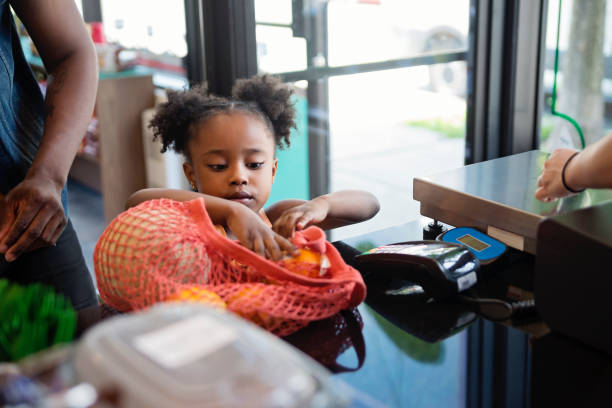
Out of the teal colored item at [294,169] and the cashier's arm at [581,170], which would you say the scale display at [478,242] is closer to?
the cashier's arm at [581,170]

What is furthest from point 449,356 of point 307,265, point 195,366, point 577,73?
point 577,73

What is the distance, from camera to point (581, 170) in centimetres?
71

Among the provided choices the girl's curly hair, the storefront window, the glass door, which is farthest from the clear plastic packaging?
the glass door

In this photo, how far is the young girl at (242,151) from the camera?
41.0 inches

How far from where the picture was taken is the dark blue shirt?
961 mm

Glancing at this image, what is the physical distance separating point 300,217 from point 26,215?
39 centimetres

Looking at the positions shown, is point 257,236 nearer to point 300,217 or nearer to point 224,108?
point 300,217

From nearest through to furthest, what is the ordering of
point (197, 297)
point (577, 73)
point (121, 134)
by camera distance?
point (197, 297), point (577, 73), point (121, 134)

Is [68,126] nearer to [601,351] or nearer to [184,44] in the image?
[601,351]

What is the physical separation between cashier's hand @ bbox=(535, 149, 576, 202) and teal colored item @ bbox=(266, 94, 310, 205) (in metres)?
1.71

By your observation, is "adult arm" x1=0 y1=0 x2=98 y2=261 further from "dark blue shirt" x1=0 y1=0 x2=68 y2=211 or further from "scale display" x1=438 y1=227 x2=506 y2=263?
"scale display" x1=438 y1=227 x2=506 y2=263

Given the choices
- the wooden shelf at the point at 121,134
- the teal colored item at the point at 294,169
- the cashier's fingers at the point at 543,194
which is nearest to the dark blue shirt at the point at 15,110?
the cashier's fingers at the point at 543,194

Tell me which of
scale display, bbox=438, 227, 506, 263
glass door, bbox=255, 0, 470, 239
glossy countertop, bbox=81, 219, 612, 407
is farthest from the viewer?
glass door, bbox=255, 0, 470, 239

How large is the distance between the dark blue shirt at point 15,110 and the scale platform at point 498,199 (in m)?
0.63
